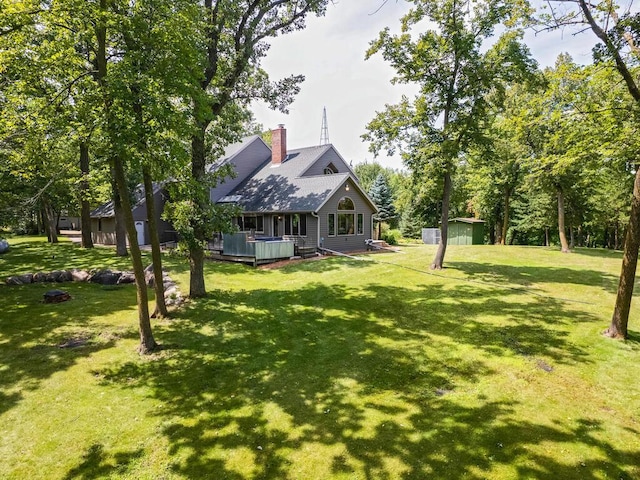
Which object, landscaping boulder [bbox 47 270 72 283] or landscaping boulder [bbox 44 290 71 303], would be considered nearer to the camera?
landscaping boulder [bbox 44 290 71 303]

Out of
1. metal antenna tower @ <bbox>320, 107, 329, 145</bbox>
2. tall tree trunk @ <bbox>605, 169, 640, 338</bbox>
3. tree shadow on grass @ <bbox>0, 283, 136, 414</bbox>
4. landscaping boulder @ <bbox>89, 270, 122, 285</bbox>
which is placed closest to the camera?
tree shadow on grass @ <bbox>0, 283, 136, 414</bbox>

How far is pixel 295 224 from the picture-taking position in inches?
851

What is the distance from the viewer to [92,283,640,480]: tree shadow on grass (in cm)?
443

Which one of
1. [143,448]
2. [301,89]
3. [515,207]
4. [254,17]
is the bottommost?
[143,448]

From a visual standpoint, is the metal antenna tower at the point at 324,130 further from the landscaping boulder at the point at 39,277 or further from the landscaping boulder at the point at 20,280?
the landscaping boulder at the point at 20,280

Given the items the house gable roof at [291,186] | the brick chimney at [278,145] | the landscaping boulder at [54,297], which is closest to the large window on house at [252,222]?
the house gable roof at [291,186]

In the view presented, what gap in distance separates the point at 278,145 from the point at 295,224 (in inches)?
341

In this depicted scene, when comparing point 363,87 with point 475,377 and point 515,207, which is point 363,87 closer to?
point 475,377

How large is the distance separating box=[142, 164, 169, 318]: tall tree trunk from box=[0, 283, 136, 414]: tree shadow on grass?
A: 1.02 m

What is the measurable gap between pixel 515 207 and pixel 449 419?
1335 inches

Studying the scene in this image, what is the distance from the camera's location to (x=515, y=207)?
112 ft

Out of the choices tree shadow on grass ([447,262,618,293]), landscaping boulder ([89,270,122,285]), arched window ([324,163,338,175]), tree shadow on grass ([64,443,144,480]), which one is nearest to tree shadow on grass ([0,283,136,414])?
landscaping boulder ([89,270,122,285])

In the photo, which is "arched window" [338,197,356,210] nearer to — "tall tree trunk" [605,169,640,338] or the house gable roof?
the house gable roof

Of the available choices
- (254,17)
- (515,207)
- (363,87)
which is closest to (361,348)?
(254,17)
